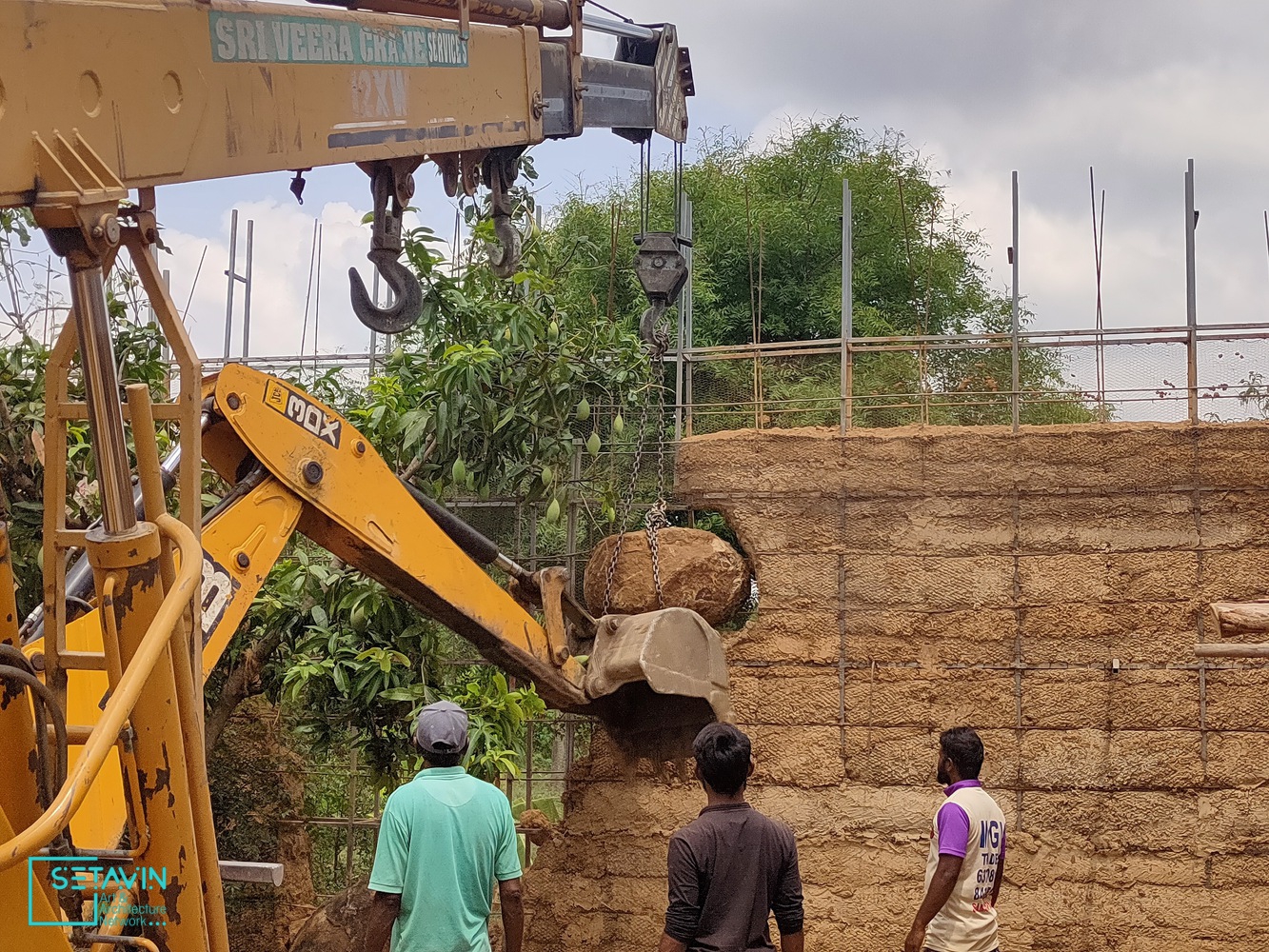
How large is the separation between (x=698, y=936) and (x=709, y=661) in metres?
3.64

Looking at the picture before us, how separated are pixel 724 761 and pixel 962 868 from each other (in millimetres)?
1659

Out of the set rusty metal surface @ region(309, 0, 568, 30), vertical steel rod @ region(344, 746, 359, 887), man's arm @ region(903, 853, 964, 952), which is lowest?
vertical steel rod @ region(344, 746, 359, 887)

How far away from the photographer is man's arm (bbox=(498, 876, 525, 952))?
14.0 ft

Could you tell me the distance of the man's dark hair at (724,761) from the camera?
3.87 meters

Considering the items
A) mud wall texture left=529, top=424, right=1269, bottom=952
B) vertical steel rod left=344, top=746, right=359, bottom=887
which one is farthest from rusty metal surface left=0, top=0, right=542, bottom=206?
vertical steel rod left=344, top=746, right=359, bottom=887

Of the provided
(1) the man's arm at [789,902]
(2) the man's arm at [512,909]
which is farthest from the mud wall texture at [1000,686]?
(1) the man's arm at [789,902]

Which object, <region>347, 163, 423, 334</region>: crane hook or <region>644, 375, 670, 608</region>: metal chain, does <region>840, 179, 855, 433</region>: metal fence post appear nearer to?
<region>644, 375, 670, 608</region>: metal chain

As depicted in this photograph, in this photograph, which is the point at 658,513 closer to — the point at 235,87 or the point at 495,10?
the point at 495,10

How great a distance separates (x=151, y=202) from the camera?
315 cm

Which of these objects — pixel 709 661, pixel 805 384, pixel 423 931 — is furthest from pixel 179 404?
pixel 805 384

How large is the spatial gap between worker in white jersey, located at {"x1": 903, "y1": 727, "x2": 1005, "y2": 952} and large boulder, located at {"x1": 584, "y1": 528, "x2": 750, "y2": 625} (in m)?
4.57

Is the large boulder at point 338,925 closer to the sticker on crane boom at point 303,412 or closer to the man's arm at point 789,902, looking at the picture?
the sticker on crane boom at point 303,412

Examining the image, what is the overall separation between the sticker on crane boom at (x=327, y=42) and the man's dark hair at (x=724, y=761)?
218 centimetres

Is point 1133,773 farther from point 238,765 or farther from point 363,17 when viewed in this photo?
point 363,17
